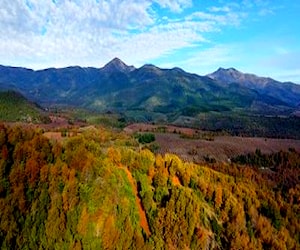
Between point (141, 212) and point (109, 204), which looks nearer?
point (109, 204)

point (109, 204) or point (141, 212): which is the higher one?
point (109, 204)

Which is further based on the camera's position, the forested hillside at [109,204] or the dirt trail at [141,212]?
the dirt trail at [141,212]

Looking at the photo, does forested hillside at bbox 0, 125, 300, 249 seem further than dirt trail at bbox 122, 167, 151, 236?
No

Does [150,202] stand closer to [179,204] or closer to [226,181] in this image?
[179,204]

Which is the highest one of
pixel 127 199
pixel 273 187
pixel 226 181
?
pixel 127 199

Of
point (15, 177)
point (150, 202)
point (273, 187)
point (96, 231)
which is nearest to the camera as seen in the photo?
point (96, 231)

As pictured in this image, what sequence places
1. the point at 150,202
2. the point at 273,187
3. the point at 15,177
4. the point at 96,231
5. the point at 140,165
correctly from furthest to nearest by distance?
the point at 273,187, the point at 140,165, the point at 150,202, the point at 15,177, the point at 96,231

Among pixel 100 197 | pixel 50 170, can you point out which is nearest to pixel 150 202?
pixel 100 197

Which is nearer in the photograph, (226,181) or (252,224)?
(252,224)
